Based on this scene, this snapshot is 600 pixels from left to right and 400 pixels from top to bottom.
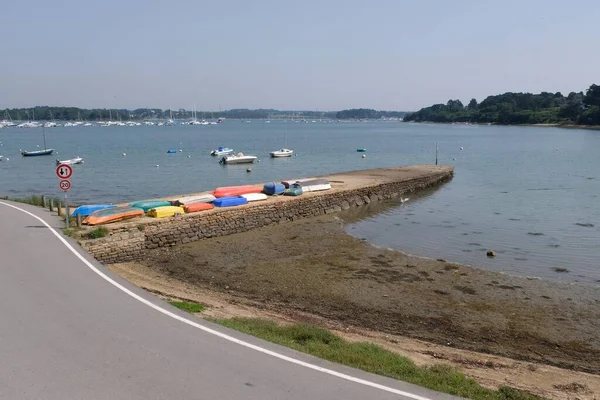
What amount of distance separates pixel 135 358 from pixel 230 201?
20630mm

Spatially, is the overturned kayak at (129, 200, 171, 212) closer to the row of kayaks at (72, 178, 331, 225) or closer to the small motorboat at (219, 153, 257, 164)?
the row of kayaks at (72, 178, 331, 225)

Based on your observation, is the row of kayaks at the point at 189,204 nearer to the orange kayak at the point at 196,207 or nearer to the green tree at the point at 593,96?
the orange kayak at the point at 196,207

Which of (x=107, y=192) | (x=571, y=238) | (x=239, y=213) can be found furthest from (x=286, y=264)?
(x=107, y=192)

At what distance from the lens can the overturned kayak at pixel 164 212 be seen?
24109mm

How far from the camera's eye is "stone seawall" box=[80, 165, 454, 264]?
20.4m

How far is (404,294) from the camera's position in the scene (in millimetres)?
17422

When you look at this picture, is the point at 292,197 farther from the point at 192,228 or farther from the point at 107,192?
the point at 107,192

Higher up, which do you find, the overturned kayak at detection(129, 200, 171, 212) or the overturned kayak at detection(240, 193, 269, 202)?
the overturned kayak at detection(129, 200, 171, 212)

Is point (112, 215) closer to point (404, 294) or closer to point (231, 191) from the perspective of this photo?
point (231, 191)

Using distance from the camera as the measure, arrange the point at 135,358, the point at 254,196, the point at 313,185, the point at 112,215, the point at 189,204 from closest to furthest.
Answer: the point at 135,358, the point at 112,215, the point at 189,204, the point at 254,196, the point at 313,185

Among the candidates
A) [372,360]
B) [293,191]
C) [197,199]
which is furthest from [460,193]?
[372,360]

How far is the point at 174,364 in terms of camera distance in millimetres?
8023

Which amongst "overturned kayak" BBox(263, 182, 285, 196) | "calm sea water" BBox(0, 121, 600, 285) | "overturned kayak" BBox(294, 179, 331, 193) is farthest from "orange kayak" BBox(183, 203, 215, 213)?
"overturned kayak" BBox(294, 179, 331, 193)

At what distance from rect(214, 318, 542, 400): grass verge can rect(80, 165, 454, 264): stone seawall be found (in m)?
10.5
